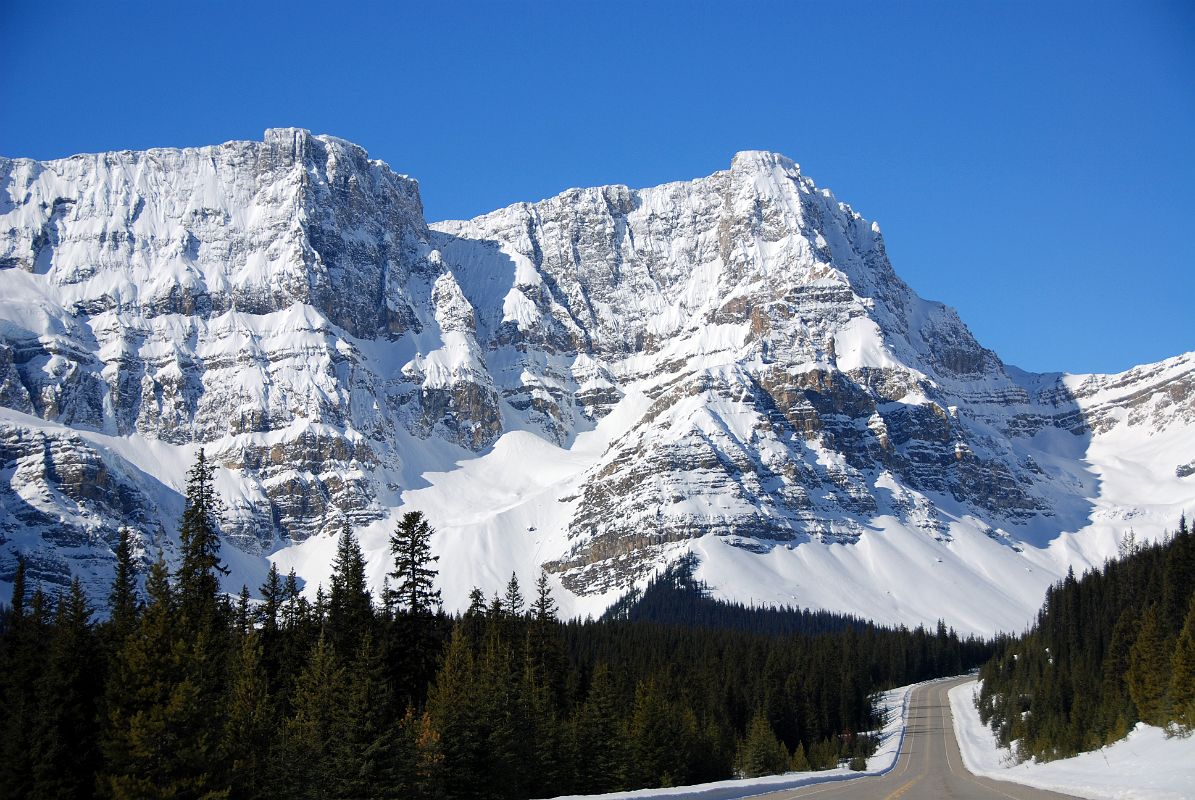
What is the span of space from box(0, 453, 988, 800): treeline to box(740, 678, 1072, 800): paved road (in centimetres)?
923

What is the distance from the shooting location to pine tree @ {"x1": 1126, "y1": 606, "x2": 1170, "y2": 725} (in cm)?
7544

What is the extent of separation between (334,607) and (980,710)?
87.5m

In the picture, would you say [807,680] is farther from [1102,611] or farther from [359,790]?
[359,790]

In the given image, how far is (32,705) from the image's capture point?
5047 cm

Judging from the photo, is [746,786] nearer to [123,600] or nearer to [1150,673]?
[123,600]

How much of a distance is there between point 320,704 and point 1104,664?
7841 centimetres

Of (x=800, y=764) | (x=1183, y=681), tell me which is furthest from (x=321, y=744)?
(x=800, y=764)

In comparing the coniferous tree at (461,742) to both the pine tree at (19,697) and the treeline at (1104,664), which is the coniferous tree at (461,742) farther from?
the treeline at (1104,664)

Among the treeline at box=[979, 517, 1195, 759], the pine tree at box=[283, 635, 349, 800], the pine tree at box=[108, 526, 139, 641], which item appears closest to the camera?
the pine tree at box=[283, 635, 349, 800]

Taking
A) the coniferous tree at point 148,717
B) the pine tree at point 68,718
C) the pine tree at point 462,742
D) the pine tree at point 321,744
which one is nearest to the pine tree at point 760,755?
the pine tree at point 462,742

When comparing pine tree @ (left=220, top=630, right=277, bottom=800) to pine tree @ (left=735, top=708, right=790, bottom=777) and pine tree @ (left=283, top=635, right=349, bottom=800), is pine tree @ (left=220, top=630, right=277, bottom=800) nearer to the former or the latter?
pine tree @ (left=283, top=635, right=349, bottom=800)

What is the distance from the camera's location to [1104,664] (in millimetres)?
108875

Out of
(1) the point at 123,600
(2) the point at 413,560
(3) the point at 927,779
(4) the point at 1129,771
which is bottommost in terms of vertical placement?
(3) the point at 927,779

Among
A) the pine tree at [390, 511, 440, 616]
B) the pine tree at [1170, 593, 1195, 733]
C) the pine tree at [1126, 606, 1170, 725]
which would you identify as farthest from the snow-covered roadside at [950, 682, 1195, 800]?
the pine tree at [390, 511, 440, 616]
